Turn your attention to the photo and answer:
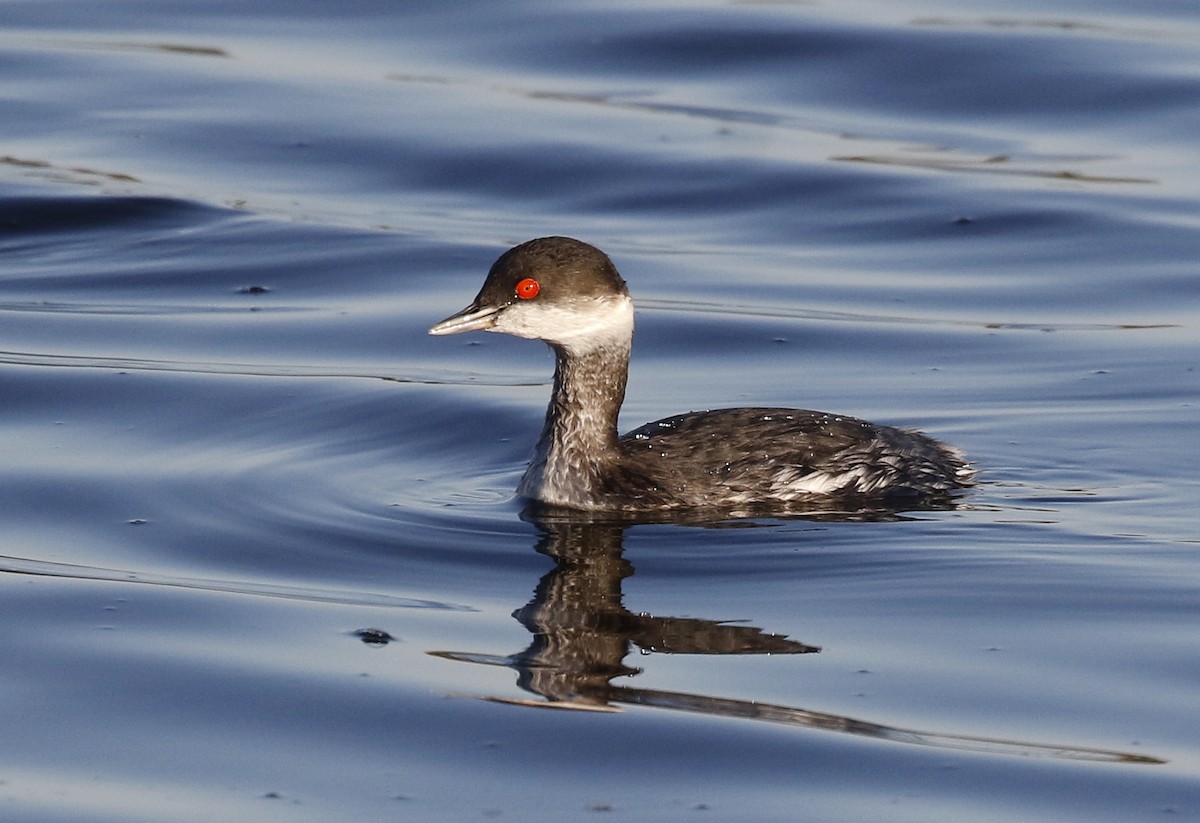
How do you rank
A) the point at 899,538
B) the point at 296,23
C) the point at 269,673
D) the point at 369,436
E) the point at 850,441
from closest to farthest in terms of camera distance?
the point at 269,673, the point at 899,538, the point at 850,441, the point at 369,436, the point at 296,23

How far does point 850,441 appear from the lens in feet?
33.6

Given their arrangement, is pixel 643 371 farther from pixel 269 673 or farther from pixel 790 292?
pixel 269 673

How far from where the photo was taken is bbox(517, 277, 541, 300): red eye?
9.92 metres

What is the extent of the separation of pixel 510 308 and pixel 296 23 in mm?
12627

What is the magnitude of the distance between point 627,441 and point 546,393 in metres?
1.93

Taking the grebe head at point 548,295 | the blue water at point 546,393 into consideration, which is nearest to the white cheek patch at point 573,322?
the grebe head at point 548,295

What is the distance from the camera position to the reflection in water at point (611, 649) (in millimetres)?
7008

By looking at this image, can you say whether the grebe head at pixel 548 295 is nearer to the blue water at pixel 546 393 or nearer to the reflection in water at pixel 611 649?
the blue water at pixel 546 393

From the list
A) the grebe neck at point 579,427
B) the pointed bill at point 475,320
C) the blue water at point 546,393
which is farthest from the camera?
the grebe neck at point 579,427

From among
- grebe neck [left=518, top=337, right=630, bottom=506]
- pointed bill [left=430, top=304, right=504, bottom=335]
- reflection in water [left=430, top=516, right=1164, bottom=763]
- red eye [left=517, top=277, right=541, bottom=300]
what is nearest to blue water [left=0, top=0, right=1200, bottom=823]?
reflection in water [left=430, top=516, right=1164, bottom=763]

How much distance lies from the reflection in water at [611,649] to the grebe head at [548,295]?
41.8 inches

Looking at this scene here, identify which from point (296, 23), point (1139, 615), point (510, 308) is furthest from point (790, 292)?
point (296, 23)

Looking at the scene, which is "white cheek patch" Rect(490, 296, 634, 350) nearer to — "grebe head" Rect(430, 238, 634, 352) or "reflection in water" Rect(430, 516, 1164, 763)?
"grebe head" Rect(430, 238, 634, 352)

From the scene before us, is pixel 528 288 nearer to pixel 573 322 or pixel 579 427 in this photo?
pixel 573 322
